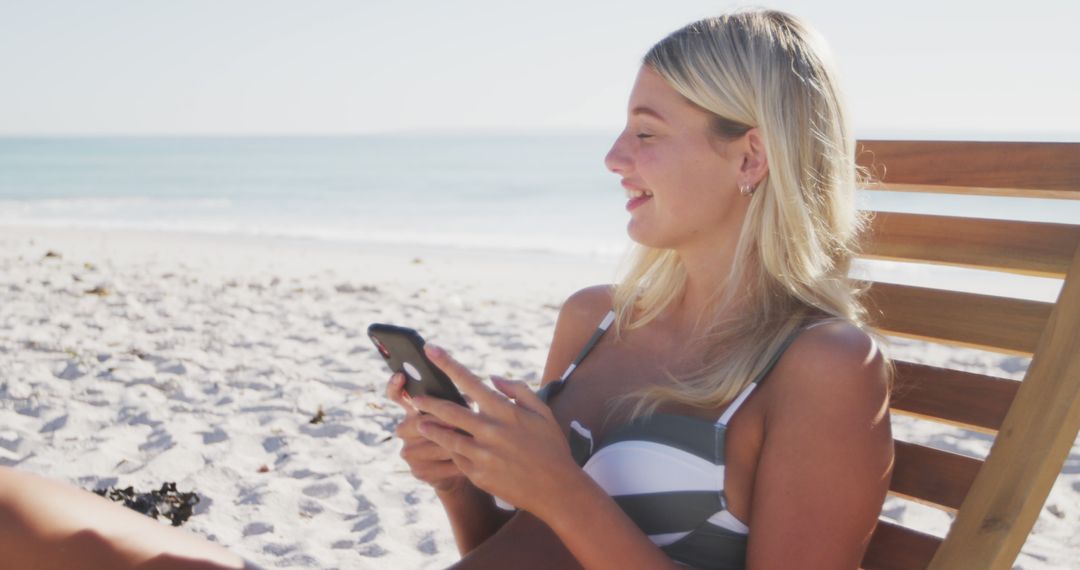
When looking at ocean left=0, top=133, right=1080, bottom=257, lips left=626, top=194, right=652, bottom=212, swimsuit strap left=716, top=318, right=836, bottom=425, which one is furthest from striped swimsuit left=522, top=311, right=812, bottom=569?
ocean left=0, top=133, right=1080, bottom=257

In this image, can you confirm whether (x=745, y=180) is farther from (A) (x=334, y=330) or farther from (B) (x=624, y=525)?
(A) (x=334, y=330)

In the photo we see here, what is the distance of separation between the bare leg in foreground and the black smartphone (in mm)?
470

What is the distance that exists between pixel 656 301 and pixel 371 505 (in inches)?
69.2

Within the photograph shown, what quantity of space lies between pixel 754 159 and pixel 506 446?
0.76m

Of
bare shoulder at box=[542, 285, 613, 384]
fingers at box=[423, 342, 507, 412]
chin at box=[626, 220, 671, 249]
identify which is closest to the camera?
fingers at box=[423, 342, 507, 412]

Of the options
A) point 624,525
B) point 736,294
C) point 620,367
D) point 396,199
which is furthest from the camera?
point 396,199

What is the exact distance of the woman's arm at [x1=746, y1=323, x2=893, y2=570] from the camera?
1604 millimetres

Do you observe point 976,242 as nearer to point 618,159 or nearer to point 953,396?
point 953,396

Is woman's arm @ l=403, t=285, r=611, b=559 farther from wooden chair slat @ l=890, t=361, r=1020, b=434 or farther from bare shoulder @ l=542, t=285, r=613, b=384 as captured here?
wooden chair slat @ l=890, t=361, r=1020, b=434

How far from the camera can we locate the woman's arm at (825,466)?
1.60 meters

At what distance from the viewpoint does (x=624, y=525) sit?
5.20 ft

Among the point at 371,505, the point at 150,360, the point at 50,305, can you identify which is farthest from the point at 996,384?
the point at 50,305

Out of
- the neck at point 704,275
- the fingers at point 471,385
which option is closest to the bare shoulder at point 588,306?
the neck at point 704,275

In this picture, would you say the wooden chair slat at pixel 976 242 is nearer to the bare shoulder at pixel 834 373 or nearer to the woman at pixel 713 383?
the woman at pixel 713 383
